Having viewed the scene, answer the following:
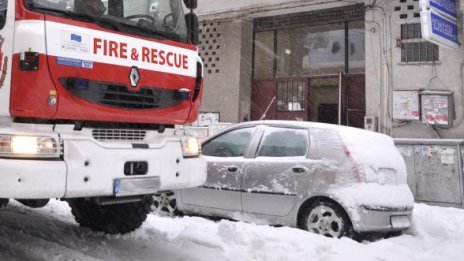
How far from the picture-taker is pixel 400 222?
5.42 m

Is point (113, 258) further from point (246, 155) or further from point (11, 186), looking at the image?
point (246, 155)

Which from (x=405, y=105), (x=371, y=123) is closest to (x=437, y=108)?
(x=405, y=105)

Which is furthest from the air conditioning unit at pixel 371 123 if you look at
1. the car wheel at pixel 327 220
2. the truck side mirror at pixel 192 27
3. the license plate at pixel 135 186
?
the license plate at pixel 135 186

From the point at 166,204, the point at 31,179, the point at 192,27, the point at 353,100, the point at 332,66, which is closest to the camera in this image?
the point at 31,179

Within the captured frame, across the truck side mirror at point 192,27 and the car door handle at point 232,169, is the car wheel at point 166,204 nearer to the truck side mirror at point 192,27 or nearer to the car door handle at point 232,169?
the car door handle at point 232,169

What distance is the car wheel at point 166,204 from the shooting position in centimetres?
661

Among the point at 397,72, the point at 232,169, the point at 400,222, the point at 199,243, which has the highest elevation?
the point at 397,72

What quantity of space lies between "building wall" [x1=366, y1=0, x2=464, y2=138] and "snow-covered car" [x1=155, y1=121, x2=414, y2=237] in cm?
438

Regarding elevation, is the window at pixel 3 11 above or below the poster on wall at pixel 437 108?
above

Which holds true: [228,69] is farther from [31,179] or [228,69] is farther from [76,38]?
[31,179]

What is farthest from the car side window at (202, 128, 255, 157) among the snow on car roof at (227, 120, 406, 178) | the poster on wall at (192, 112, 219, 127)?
the poster on wall at (192, 112, 219, 127)

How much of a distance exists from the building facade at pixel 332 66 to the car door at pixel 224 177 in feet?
16.0

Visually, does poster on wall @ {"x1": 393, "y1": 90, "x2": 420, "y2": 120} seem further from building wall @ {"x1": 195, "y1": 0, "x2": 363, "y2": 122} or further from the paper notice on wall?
building wall @ {"x1": 195, "y1": 0, "x2": 363, "y2": 122}

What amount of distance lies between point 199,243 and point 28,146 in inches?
81.0
